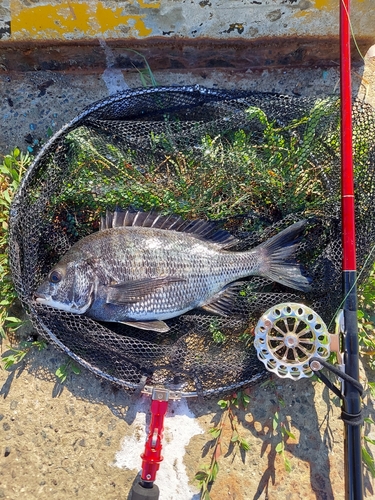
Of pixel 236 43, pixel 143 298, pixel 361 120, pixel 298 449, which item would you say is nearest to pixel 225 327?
pixel 143 298

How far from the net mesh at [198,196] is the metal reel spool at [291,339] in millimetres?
163

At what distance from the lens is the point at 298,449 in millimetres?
3215

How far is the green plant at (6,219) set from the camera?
3.21 m

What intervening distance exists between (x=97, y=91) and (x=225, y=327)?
211cm

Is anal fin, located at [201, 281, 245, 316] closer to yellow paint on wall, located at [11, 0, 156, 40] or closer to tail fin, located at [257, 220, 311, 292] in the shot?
tail fin, located at [257, 220, 311, 292]

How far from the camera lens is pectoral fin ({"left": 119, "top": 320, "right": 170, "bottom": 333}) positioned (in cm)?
300

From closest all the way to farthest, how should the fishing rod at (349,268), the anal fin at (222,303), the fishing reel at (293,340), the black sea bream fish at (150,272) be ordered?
the fishing rod at (349,268)
the fishing reel at (293,340)
the black sea bream fish at (150,272)
the anal fin at (222,303)

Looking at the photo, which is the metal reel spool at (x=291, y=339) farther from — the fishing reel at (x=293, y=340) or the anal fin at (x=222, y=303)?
the anal fin at (x=222, y=303)

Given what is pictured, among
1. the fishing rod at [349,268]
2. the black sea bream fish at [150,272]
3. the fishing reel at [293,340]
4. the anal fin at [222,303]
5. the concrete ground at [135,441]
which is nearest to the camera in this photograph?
the fishing rod at [349,268]

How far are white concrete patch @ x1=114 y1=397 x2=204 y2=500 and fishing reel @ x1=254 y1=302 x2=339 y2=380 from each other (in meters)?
0.80

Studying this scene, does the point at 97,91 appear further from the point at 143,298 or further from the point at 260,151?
the point at 143,298

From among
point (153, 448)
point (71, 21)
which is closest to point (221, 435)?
point (153, 448)

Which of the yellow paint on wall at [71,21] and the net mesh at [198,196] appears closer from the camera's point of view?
the net mesh at [198,196]

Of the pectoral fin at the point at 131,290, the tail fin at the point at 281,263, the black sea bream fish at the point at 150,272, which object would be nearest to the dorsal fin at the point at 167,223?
the black sea bream fish at the point at 150,272
